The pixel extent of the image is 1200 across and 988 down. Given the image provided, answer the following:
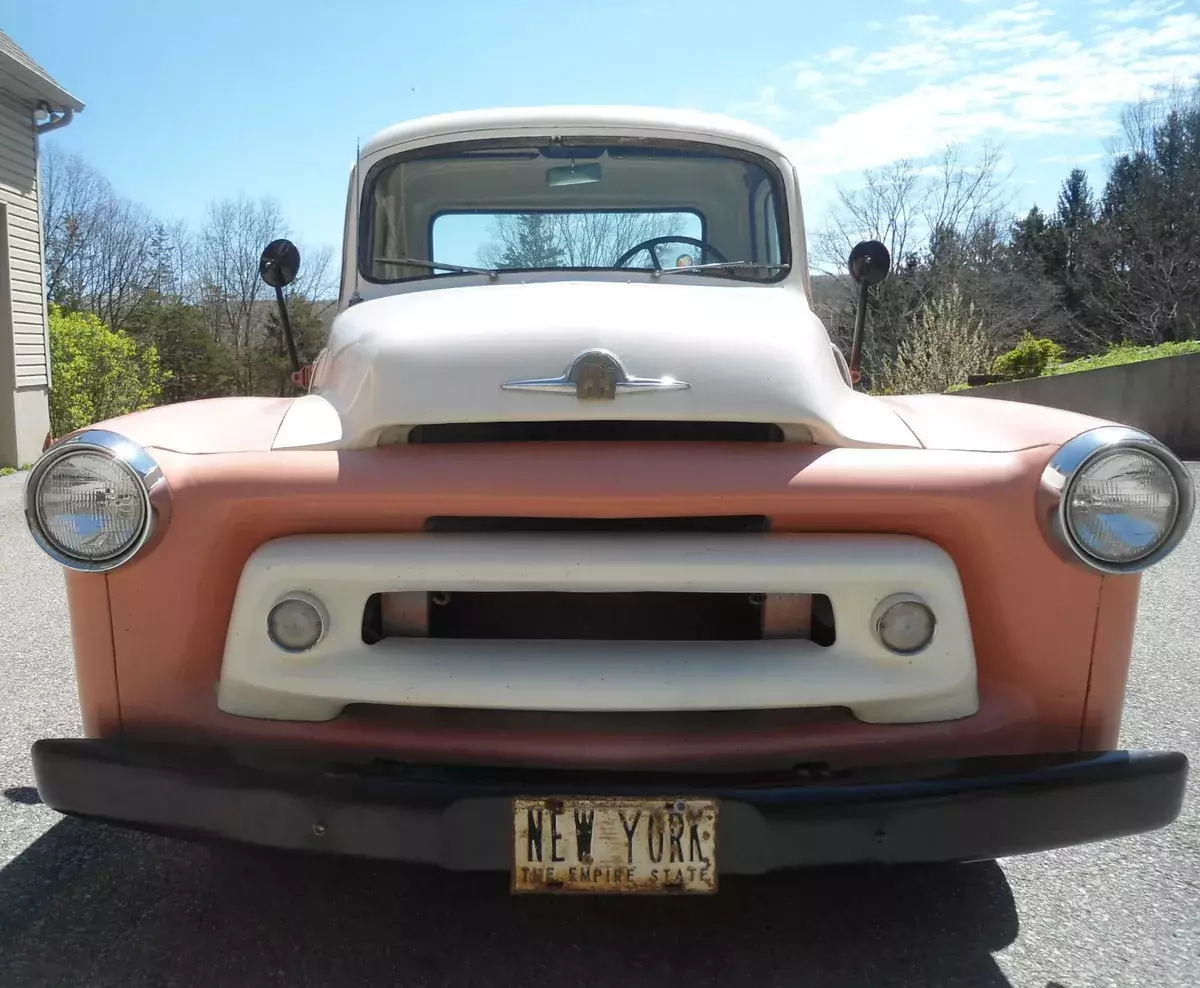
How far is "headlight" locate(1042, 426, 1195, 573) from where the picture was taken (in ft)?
6.10

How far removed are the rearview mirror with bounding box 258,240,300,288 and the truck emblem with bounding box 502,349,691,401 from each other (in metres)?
1.72

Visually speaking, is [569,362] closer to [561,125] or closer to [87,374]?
[561,125]

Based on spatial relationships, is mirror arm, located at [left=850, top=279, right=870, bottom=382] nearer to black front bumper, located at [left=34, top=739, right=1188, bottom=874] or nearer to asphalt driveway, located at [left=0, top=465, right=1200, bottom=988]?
asphalt driveway, located at [left=0, top=465, right=1200, bottom=988]

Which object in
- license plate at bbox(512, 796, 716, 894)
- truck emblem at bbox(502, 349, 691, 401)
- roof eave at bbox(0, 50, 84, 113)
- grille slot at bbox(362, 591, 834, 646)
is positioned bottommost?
license plate at bbox(512, 796, 716, 894)

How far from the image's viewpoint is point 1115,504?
6.18ft

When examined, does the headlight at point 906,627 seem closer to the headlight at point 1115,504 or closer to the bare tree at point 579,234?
the headlight at point 1115,504

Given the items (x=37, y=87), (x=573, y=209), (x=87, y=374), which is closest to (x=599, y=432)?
(x=573, y=209)

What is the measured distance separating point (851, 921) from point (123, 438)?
6.09 feet

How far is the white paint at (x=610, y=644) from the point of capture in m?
1.83

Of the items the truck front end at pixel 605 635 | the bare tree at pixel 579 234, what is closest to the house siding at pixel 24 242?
the bare tree at pixel 579 234

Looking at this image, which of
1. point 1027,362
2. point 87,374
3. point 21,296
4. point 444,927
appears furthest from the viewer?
point 1027,362

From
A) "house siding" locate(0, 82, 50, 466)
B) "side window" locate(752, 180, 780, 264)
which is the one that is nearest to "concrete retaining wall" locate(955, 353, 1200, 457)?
"side window" locate(752, 180, 780, 264)

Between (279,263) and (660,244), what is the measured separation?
1290 millimetres

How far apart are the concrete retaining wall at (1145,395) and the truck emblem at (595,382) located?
461 inches
